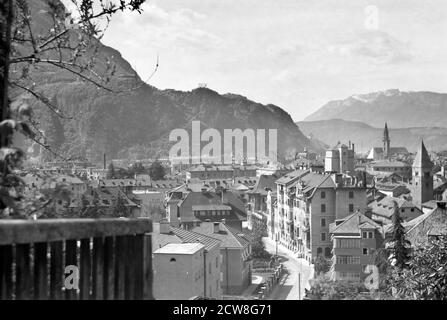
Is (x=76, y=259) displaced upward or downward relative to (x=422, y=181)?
upward

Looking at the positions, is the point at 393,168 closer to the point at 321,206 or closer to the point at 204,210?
the point at 321,206

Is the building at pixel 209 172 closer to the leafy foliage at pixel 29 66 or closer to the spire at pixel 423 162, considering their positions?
the spire at pixel 423 162

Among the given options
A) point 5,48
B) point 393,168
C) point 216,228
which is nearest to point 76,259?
point 5,48

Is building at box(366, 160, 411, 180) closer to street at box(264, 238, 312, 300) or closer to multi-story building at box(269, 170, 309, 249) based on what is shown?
multi-story building at box(269, 170, 309, 249)

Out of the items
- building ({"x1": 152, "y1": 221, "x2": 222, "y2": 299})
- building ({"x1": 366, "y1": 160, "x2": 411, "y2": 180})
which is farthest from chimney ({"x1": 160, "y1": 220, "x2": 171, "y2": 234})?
building ({"x1": 366, "y1": 160, "x2": 411, "y2": 180})

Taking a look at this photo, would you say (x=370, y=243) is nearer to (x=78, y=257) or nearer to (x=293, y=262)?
(x=293, y=262)

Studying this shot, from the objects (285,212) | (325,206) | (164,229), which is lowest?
(285,212)

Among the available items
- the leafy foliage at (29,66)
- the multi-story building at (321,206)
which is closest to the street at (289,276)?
the multi-story building at (321,206)
